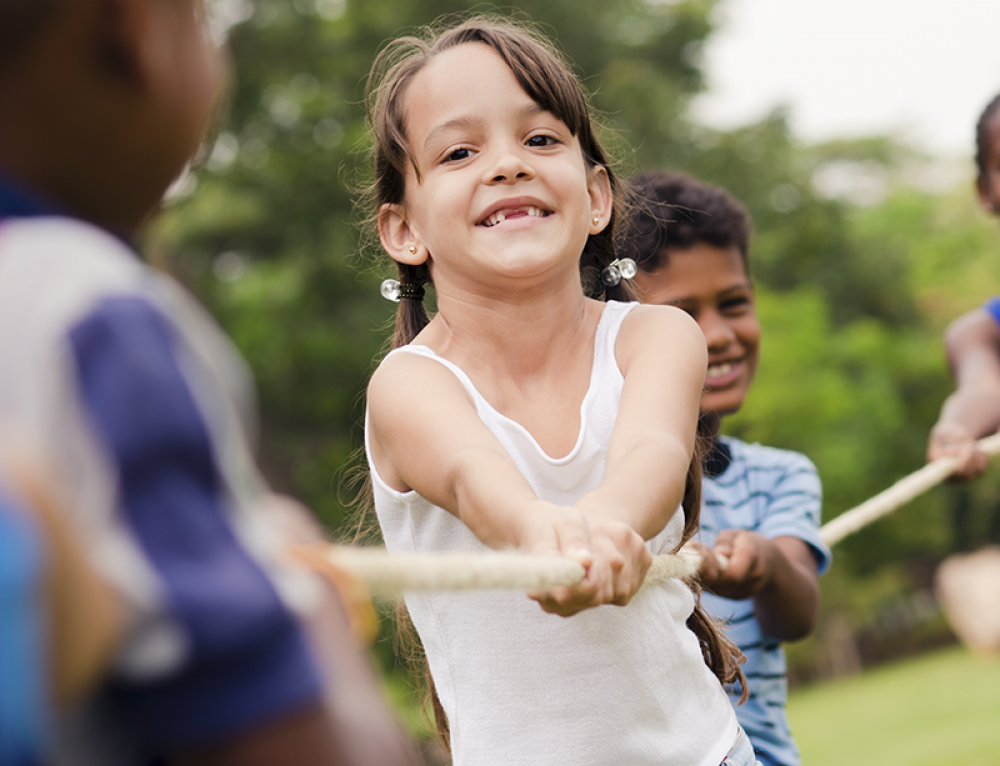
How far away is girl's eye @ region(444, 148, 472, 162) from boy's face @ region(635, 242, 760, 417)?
1128 mm

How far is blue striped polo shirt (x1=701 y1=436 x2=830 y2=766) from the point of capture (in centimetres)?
261

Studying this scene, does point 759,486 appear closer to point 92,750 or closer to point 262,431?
point 92,750

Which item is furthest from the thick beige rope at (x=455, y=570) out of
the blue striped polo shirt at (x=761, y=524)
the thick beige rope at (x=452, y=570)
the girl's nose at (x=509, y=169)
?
the blue striped polo shirt at (x=761, y=524)

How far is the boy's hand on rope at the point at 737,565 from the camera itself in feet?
7.47

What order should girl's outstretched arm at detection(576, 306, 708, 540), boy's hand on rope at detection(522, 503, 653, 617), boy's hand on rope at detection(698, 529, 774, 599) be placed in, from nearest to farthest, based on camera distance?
boy's hand on rope at detection(522, 503, 653, 617) → girl's outstretched arm at detection(576, 306, 708, 540) → boy's hand on rope at detection(698, 529, 774, 599)

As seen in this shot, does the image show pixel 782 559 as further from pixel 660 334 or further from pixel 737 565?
pixel 660 334

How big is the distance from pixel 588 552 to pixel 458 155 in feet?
2.99

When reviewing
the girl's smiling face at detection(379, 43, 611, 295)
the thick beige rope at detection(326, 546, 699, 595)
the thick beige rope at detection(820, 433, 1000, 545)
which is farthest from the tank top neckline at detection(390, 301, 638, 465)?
the thick beige rope at detection(820, 433, 1000, 545)

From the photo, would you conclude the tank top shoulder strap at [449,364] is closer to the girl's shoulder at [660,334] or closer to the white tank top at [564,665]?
the white tank top at [564,665]

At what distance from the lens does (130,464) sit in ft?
2.24

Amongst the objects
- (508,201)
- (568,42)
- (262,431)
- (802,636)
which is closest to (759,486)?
(802,636)

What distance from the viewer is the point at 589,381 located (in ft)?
6.28

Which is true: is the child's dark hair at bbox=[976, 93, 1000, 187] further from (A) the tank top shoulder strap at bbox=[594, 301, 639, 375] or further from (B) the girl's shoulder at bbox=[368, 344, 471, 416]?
(B) the girl's shoulder at bbox=[368, 344, 471, 416]

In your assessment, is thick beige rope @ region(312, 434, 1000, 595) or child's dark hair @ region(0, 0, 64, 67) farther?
thick beige rope @ region(312, 434, 1000, 595)
